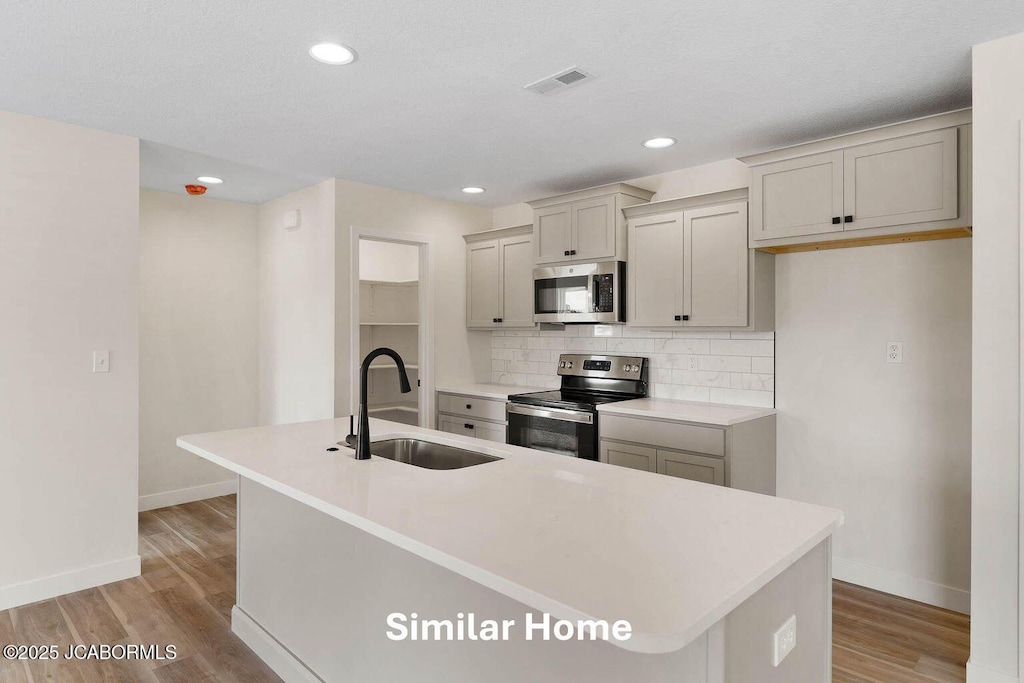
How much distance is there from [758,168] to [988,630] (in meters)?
2.35

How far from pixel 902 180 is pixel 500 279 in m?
2.85

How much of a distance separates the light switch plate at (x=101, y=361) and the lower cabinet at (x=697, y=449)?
113 inches

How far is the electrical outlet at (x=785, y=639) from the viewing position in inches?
52.7

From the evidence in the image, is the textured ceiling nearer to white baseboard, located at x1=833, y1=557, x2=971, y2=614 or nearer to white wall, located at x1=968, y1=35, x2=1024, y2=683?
white wall, located at x1=968, y1=35, x2=1024, y2=683

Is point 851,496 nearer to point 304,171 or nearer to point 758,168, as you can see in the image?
point 758,168

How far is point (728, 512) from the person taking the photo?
5.16 ft

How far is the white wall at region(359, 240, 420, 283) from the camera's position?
20.1ft

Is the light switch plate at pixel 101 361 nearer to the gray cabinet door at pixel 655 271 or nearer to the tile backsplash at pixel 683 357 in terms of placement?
the tile backsplash at pixel 683 357

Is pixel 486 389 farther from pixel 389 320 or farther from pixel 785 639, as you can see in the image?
pixel 785 639

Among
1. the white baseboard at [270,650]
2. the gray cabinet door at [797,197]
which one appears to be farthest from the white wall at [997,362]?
the white baseboard at [270,650]

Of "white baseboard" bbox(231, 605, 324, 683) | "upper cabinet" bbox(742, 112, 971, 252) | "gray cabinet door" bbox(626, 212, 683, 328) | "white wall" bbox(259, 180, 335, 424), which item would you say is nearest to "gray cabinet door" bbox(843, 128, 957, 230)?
"upper cabinet" bbox(742, 112, 971, 252)

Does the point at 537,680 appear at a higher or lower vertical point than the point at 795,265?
lower

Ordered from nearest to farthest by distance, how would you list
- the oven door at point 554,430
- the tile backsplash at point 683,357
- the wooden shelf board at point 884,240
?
1. the wooden shelf board at point 884,240
2. the tile backsplash at point 683,357
3. the oven door at point 554,430

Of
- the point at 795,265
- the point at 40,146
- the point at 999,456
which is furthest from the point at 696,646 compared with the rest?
the point at 40,146
